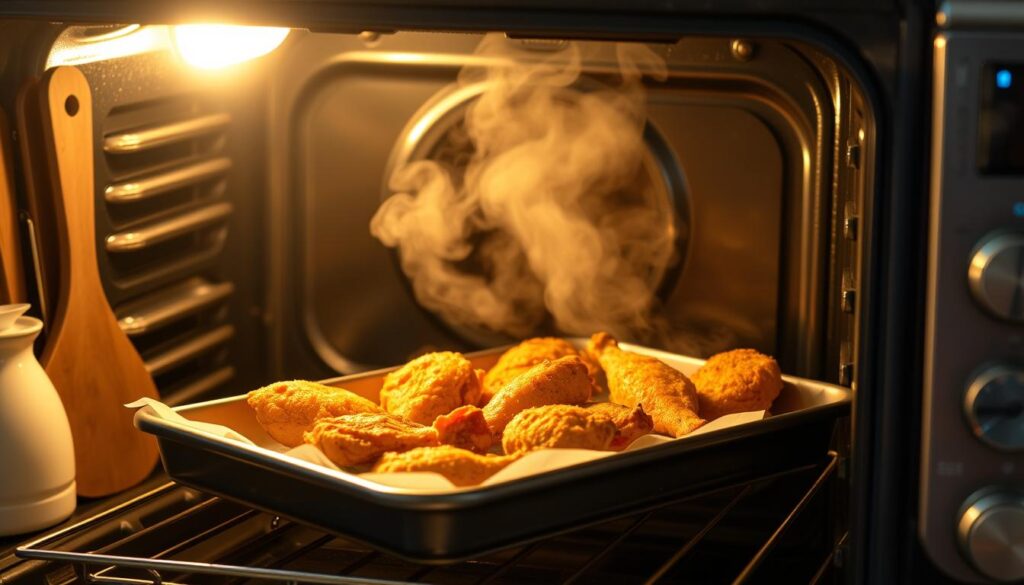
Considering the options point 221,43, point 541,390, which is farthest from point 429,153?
point 541,390

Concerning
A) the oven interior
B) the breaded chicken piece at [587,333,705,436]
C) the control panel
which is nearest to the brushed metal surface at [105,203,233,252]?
the oven interior

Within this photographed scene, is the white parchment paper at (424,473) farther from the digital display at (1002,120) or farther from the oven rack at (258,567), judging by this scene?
the digital display at (1002,120)

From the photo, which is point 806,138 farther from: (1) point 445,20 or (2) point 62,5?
(2) point 62,5

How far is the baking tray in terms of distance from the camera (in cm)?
84

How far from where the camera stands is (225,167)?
1.38 m

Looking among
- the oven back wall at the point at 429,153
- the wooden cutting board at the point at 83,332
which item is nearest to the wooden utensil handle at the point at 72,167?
the wooden cutting board at the point at 83,332

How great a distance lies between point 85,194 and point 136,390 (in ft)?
0.66

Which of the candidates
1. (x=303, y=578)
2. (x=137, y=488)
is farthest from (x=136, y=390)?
(x=303, y=578)

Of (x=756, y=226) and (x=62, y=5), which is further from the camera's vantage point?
(x=756, y=226)

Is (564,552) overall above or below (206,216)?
below

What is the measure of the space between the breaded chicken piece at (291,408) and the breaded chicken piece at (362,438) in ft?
0.19

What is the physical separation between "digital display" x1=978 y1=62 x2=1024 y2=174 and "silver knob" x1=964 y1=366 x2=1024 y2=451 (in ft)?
0.42

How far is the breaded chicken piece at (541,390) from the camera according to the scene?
109 cm

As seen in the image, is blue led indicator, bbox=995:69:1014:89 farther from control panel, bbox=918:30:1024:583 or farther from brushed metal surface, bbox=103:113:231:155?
brushed metal surface, bbox=103:113:231:155
